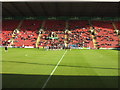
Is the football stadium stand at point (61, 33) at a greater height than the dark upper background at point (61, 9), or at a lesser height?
lesser

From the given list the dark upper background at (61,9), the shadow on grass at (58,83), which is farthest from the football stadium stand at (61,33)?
the shadow on grass at (58,83)

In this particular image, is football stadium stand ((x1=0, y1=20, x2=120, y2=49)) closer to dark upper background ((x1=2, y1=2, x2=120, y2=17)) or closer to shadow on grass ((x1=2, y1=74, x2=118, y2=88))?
dark upper background ((x1=2, y1=2, x2=120, y2=17))

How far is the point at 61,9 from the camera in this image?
75.9 m

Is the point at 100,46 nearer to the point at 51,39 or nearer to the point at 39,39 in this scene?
the point at 51,39

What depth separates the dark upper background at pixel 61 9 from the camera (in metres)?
68.8

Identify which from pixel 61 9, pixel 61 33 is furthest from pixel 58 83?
pixel 61 9

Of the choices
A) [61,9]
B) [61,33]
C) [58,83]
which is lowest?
[58,83]

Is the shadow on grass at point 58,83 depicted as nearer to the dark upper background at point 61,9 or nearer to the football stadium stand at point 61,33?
the football stadium stand at point 61,33

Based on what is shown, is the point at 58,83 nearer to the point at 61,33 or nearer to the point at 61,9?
the point at 61,33

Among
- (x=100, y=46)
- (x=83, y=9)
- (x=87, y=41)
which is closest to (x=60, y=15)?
(x=83, y=9)

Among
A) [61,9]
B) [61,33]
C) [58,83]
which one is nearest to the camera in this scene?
[58,83]

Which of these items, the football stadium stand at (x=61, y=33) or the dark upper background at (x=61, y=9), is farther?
the football stadium stand at (x=61, y=33)

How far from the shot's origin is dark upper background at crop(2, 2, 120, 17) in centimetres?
6881

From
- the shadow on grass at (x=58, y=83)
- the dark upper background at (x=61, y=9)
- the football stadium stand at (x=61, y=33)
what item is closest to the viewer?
the shadow on grass at (x=58, y=83)
